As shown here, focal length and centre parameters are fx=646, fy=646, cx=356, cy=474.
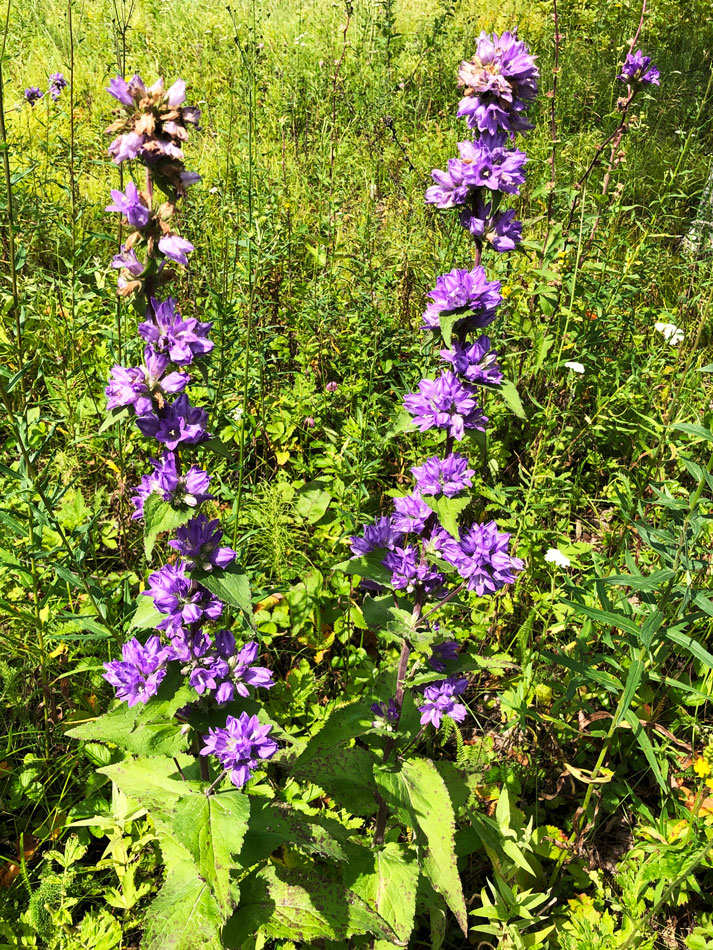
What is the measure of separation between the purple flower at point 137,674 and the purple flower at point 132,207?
118 centimetres

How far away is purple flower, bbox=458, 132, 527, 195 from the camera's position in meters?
1.93

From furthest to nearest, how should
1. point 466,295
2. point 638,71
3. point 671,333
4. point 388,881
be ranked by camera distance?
point 671,333
point 638,71
point 388,881
point 466,295

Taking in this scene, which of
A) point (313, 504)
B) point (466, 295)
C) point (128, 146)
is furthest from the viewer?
point (313, 504)

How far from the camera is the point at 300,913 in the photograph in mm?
2020

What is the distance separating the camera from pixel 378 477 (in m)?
3.76

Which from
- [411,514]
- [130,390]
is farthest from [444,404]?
[130,390]

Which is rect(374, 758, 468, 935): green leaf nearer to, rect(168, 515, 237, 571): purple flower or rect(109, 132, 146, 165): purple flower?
rect(168, 515, 237, 571): purple flower

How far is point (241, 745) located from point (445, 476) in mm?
1002

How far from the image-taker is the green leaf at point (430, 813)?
200 cm

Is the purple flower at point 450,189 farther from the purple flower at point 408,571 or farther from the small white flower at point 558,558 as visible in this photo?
the small white flower at point 558,558

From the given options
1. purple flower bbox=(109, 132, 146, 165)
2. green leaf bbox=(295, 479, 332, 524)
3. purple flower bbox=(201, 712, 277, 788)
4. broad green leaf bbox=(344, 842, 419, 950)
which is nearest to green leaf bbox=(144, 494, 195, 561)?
purple flower bbox=(201, 712, 277, 788)

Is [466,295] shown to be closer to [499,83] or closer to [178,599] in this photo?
[499,83]

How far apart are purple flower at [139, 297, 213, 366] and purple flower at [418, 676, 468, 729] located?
140cm

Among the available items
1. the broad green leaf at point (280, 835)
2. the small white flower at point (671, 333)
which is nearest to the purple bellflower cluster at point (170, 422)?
the broad green leaf at point (280, 835)
